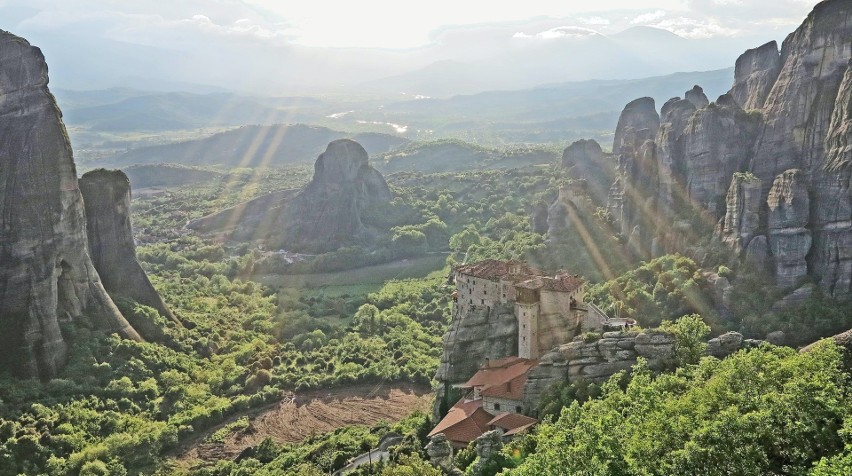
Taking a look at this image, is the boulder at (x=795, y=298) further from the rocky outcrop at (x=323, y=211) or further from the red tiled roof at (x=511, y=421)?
the rocky outcrop at (x=323, y=211)

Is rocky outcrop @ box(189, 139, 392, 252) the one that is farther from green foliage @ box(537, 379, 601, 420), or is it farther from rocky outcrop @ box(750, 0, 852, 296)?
green foliage @ box(537, 379, 601, 420)

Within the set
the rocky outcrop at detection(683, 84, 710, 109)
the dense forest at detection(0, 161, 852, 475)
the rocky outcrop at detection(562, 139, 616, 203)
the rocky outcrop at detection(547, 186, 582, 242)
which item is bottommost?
the dense forest at detection(0, 161, 852, 475)

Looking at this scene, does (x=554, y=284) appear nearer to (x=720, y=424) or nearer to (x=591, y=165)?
(x=720, y=424)

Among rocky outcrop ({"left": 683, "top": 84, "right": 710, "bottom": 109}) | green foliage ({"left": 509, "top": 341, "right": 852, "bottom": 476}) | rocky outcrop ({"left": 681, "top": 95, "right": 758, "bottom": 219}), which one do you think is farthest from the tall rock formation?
green foliage ({"left": 509, "top": 341, "right": 852, "bottom": 476})

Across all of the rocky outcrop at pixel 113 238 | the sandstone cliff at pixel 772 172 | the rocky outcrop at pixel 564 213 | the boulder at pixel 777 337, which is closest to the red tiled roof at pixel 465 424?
the boulder at pixel 777 337

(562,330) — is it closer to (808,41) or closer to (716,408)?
(716,408)

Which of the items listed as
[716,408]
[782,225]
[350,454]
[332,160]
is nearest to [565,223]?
[782,225]
